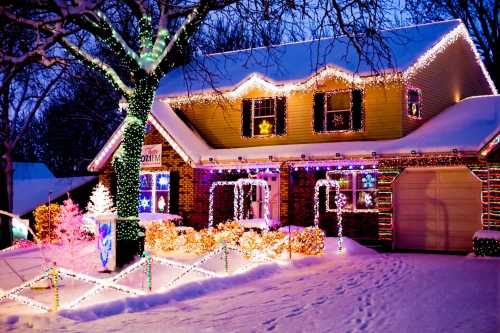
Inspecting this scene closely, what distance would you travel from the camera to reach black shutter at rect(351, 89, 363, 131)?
66.2ft

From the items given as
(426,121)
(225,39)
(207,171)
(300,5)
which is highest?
(225,39)

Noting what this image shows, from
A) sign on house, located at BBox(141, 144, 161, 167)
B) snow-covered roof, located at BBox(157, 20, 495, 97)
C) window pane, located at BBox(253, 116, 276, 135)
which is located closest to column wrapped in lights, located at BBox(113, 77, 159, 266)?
snow-covered roof, located at BBox(157, 20, 495, 97)

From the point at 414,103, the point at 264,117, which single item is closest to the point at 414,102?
the point at 414,103

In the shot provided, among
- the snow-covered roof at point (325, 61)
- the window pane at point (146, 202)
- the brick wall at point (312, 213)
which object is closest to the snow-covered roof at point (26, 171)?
the snow-covered roof at point (325, 61)

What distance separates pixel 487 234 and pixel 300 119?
25.5 ft

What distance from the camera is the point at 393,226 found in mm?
18734

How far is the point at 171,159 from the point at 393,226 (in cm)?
853

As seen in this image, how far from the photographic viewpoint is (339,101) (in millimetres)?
20734

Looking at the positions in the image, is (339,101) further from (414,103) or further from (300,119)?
(414,103)

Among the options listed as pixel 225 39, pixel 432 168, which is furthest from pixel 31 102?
pixel 432 168

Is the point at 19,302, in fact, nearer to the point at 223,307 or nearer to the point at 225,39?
the point at 223,307

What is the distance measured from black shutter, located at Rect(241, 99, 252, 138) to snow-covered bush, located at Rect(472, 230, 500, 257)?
365 inches

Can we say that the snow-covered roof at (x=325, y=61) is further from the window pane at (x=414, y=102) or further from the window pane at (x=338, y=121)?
the window pane at (x=338, y=121)

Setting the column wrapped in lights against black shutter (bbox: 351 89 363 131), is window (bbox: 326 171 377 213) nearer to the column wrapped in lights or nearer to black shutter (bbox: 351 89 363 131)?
black shutter (bbox: 351 89 363 131)
